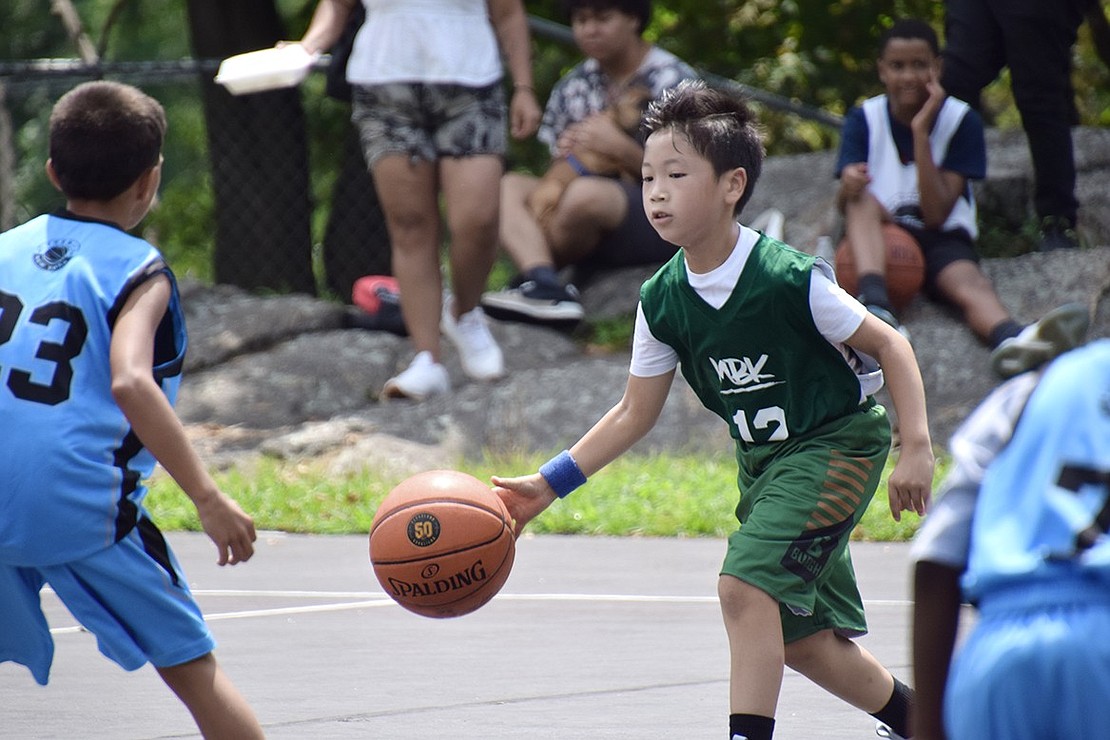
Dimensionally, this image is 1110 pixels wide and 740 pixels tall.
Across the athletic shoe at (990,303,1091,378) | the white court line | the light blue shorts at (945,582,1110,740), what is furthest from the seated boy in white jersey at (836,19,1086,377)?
the light blue shorts at (945,582,1110,740)

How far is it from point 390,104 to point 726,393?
16.6 feet

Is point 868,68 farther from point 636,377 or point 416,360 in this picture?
point 636,377

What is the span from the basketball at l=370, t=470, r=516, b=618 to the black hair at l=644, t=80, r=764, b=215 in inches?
38.6

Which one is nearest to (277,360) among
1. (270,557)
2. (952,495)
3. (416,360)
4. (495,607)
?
(416,360)

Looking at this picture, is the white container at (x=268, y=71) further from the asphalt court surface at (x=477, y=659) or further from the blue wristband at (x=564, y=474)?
the blue wristband at (x=564, y=474)

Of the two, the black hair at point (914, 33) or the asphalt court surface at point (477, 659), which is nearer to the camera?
the asphalt court surface at point (477, 659)

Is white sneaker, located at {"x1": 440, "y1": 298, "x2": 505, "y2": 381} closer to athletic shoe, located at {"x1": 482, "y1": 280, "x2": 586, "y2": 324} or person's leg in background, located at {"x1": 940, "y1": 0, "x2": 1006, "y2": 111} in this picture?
athletic shoe, located at {"x1": 482, "y1": 280, "x2": 586, "y2": 324}

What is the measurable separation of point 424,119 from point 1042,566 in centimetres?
713

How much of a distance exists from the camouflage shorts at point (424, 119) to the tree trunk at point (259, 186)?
172 inches

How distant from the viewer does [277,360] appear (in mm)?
10492

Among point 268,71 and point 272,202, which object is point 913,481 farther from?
point 272,202

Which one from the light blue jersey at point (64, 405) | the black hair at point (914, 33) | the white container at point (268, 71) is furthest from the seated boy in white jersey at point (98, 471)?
the black hair at point (914, 33)

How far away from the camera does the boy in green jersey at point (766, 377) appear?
3.98 metres

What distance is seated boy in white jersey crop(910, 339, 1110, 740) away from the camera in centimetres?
204
